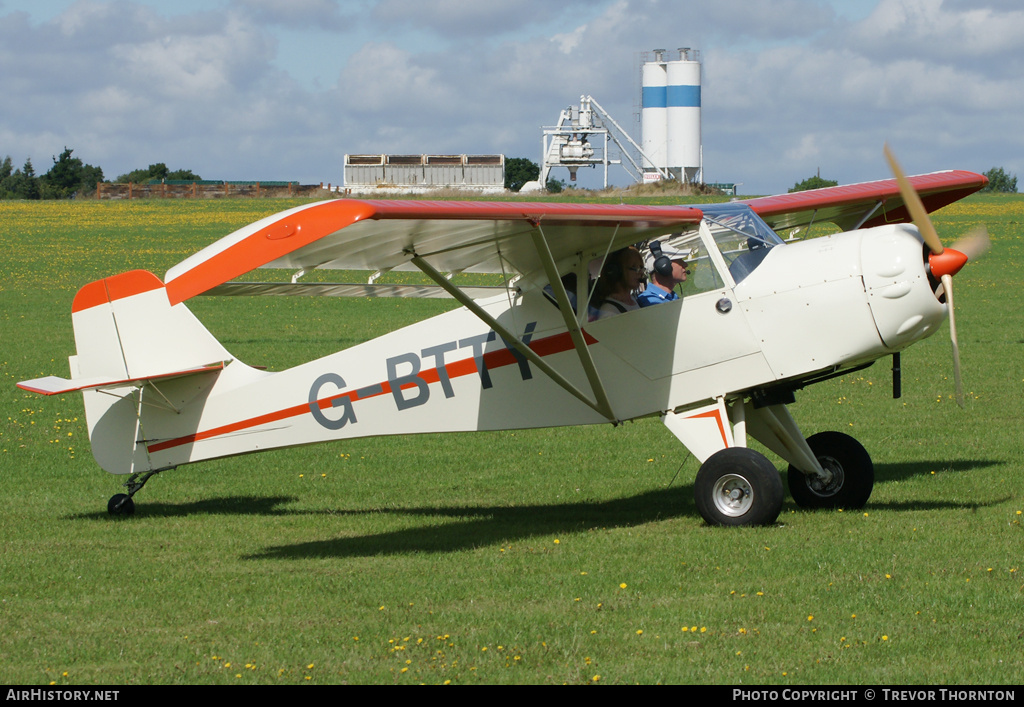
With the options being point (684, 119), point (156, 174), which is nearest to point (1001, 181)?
point (684, 119)

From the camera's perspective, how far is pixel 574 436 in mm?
14328

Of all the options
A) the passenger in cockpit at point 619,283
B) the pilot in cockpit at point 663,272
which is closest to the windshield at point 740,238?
the pilot in cockpit at point 663,272

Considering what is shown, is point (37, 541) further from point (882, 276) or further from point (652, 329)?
point (882, 276)

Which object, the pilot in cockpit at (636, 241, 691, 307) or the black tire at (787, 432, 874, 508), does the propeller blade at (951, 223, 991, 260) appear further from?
the pilot in cockpit at (636, 241, 691, 307)

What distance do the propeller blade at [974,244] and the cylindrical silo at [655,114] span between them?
7696 centimetres

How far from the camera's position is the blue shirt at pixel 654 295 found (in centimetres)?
910

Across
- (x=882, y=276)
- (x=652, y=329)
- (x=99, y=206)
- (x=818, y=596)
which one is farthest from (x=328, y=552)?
(x=99, y=206)

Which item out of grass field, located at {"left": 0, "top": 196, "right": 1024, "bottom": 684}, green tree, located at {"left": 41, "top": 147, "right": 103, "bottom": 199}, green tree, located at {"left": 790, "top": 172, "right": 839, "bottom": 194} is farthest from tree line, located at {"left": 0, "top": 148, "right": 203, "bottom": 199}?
grass field, located at {"left": 0, "top": 196, "right": 1024, "bottom": 684}

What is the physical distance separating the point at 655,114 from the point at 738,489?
7936 cm

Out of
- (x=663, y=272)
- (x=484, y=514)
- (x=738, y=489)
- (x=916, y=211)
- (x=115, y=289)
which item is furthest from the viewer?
(x=115, y=289)

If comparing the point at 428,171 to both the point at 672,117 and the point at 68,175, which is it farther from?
the point at 68,175

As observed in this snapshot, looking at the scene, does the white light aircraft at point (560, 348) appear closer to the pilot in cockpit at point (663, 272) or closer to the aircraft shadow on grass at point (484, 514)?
the pilot in cockpit at point (663, 272)

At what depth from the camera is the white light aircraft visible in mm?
8320

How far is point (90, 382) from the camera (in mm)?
9727
